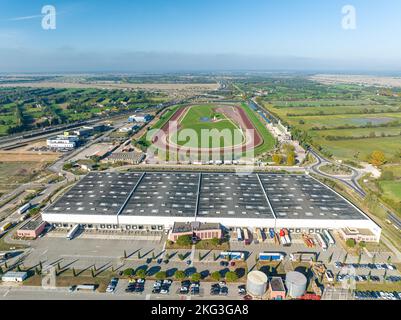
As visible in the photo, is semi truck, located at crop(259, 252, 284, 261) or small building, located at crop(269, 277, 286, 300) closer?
small building, located at crop(269, 277, 286, 300)

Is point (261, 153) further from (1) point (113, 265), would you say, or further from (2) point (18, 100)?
(2) point (18, 100)

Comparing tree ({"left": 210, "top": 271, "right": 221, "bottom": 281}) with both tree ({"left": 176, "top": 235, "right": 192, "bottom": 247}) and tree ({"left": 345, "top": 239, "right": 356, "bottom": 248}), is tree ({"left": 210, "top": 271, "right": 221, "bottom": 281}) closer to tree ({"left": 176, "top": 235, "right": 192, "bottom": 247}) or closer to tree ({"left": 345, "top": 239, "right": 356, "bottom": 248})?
tree ({"left": 176, "top": 235, "right": 192, "bottom": 247})

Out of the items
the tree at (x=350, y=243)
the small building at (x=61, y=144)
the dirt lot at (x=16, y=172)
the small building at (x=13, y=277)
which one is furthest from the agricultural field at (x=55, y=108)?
the tree at (x=350, y=243)

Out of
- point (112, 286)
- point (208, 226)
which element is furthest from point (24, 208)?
point (208, 226)

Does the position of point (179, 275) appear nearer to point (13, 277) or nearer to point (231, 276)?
point (231, 276)

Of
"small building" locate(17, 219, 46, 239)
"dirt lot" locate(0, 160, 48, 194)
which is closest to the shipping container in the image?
"small building" locate(17, 219, 46, 239)

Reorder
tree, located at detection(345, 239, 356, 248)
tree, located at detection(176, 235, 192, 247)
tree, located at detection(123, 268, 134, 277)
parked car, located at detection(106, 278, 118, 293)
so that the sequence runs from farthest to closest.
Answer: tree, located at detection(176, 235, 192, 247)
tree, located at detection(345, 239, 356, 248)
tree, located at detection(123, 268, 134, 277)
parked car, located at detection(106, 278, 118, 293)

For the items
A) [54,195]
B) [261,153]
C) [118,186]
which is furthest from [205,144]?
[54,195]
